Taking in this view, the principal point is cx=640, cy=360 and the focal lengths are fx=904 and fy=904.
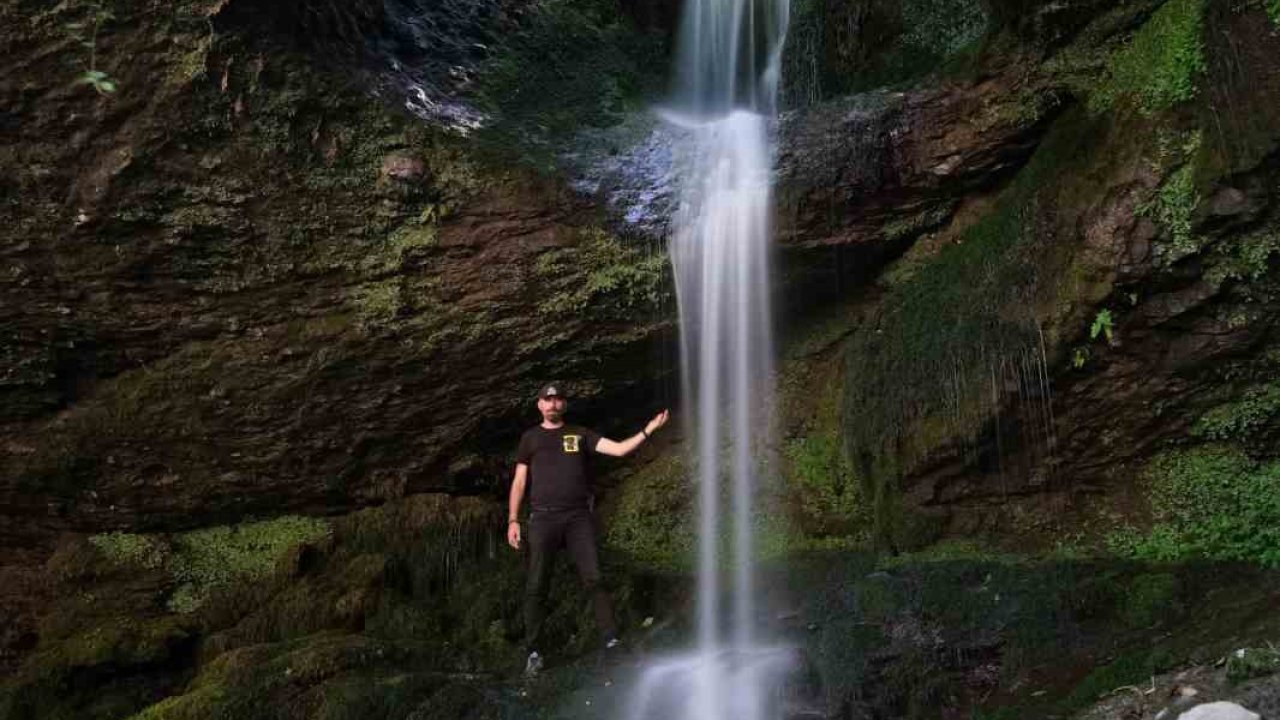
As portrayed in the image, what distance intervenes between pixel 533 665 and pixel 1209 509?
5.28 metres

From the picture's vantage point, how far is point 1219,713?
4027mm

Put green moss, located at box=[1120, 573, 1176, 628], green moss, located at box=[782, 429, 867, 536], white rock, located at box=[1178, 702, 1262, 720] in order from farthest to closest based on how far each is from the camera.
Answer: green moss, located at box=[782, 429, 867, 536] → green moss, located at box=[1120, 573, 1176, 628] → white rock, located at box=[1178, 702, 1262, 720]

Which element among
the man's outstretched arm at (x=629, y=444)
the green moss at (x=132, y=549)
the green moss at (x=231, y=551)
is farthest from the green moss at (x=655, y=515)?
the green moss at (x=132, y=549)

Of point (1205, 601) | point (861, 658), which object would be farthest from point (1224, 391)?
point (861, 658)

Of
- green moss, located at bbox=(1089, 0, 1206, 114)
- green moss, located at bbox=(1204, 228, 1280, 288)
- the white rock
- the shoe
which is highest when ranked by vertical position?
green moss, located at bbox=(1089, 0, 1206, 114)

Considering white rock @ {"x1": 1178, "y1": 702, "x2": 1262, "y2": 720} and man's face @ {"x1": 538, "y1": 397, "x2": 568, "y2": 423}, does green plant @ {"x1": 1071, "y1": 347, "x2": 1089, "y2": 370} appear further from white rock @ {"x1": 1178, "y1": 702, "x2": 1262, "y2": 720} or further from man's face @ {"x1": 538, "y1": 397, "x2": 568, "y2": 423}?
man's face @ {"x1": 538, "y1": 397, "x2": 568, "y2": 423}

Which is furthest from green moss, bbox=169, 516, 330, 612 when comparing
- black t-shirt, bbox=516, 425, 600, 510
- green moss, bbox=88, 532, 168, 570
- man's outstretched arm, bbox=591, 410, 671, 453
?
man's outstretched arm, bbox=591, 410, 671, 453

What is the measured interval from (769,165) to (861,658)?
Answer: 14.7 ft

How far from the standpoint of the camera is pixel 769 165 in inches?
329

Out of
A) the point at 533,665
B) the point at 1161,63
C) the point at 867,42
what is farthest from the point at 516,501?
the point at 867,42

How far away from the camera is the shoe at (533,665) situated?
7.04 meters

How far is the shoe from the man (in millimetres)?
528

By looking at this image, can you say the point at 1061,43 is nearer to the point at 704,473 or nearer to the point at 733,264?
the point at 733,264

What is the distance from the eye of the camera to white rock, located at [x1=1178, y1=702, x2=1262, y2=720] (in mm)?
3982
